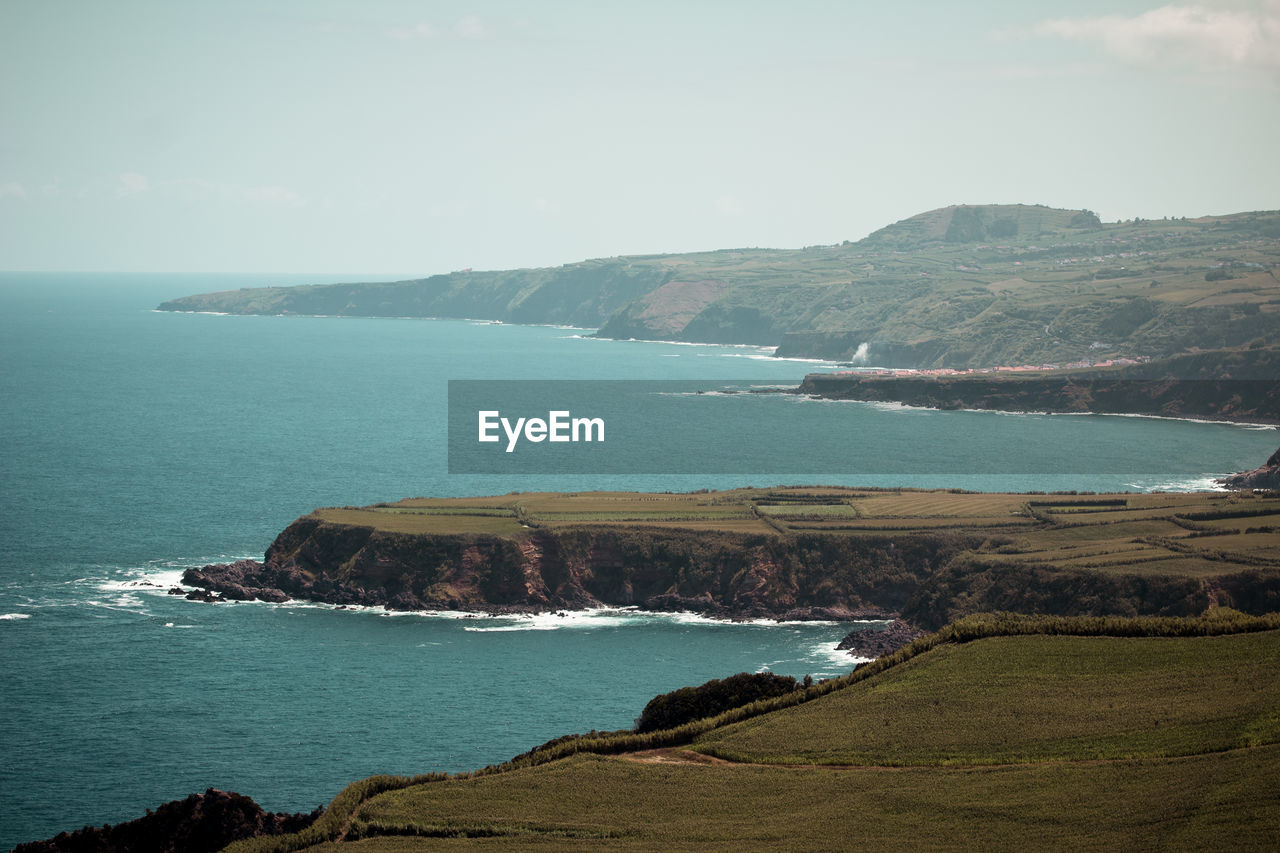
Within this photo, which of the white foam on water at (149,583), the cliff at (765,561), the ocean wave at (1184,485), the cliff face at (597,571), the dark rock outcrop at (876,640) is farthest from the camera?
the ocean wave at (1184,485)

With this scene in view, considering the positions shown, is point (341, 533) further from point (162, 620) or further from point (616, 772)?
point (616, 772)

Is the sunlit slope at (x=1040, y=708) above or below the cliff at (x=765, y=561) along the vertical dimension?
above

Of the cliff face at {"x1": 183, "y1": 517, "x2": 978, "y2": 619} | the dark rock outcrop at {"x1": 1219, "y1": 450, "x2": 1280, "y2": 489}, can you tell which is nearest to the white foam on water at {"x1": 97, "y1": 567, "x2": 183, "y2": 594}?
the cliff face at {"x1": 183, "y1": 517, "x2": 978, "y2": 619}

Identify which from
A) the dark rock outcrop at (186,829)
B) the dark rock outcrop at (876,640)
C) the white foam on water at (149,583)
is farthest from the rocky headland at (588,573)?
the dark rock outcrop at (186,829)

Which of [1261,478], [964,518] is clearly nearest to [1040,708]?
[964,518]

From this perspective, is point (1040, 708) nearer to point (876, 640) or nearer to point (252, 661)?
point (876, 640)

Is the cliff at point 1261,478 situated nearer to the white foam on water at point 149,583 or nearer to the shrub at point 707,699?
the shrub at point 707,699
